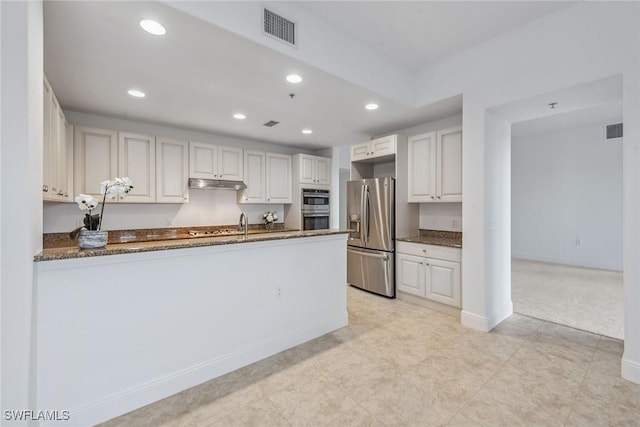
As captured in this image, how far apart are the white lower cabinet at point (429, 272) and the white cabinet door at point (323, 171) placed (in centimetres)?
239

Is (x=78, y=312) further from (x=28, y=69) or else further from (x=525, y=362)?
(x=525, y=362)

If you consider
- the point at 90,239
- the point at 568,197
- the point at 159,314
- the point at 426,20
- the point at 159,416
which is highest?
the point at 426,20

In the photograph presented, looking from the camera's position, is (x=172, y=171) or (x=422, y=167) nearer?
(x=422, y=167)

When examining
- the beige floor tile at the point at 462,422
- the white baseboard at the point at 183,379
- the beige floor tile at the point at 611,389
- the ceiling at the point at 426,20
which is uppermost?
the ceiling at the point at 426,20

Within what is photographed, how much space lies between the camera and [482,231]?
2.99 m

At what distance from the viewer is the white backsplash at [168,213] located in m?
3.63

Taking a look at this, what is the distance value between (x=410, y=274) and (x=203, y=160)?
11.9 ft

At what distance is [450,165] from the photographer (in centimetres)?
366

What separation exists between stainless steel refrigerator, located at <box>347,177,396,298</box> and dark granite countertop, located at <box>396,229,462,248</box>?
302 millimetres

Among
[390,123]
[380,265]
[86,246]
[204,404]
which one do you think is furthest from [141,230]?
[390,123]

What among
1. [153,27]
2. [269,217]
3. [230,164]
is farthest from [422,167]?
[153,27]

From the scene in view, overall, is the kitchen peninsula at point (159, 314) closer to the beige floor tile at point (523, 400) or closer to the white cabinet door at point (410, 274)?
the beige floor tile at point (523, 400)

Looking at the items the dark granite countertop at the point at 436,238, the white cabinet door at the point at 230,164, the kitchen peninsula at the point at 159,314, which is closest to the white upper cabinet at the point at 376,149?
the dark granite countertop at the point at 436,238

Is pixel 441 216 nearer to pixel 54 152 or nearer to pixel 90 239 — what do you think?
pixel 90 239
